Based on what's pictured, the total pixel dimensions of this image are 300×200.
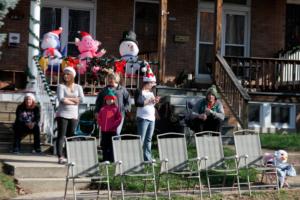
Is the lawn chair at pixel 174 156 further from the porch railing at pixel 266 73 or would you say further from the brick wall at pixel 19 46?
the brick wall at pixel 19 46

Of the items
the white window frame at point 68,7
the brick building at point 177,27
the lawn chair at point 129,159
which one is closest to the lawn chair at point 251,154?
the lawn chair at point 129,159

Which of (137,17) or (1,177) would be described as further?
(137,17)

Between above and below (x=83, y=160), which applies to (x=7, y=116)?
above

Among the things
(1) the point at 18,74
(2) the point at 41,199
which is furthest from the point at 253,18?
(2) the point at 41,199

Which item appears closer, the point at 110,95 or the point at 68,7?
the point at 110,95

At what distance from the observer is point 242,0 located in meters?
20.8

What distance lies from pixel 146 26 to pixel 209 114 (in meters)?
7.40

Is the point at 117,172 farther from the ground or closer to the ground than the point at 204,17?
closer to the ground

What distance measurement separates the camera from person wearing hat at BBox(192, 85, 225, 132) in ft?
42.5

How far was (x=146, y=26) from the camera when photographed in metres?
19.8

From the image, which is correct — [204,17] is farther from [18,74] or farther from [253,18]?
[18,74]

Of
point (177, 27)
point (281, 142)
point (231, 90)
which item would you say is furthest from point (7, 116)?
point (177, 27)

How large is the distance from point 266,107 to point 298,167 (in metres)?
5.18

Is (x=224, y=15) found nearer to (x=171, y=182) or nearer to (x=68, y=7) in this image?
(x=68, y=7)
